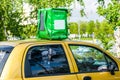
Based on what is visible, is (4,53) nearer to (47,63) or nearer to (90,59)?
(47,63)

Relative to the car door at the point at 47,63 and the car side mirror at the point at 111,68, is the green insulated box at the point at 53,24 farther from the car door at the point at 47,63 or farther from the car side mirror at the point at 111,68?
the car side mirror at the point at 111,68

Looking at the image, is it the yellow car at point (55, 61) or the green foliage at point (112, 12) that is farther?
the green foliage at point (112, 12)

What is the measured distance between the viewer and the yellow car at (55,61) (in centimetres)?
619

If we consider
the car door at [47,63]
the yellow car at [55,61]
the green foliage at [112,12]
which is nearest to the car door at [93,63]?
the yellow car at [55,61]

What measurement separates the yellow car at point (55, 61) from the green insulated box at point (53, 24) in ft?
2.18

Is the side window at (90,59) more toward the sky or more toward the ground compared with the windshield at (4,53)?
more toward the ground

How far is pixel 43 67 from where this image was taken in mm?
6469

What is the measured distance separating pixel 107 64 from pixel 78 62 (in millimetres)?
575

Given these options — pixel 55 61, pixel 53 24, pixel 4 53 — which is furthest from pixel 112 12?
pixel 4 53

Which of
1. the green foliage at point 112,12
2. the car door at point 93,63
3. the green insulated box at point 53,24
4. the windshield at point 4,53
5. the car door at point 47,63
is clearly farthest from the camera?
the green foliage at point 112,12

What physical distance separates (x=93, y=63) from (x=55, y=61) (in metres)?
0.72

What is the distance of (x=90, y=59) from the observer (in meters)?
7.06

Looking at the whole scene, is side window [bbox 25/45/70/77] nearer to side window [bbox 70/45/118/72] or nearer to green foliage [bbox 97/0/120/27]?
side window [bbox 70/45/118/72]

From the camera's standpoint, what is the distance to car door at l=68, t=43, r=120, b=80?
6.85 m
